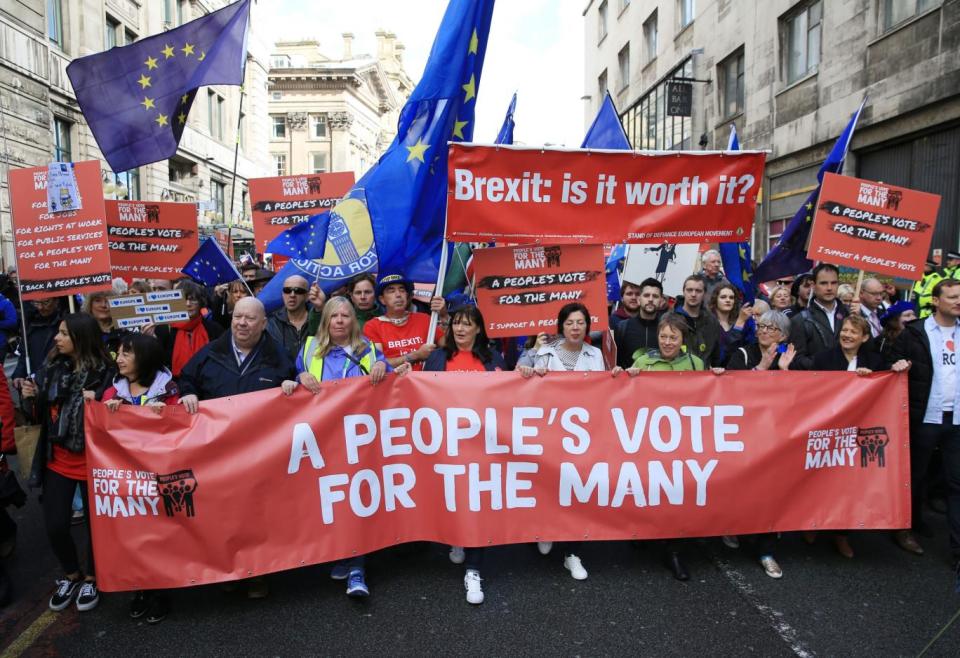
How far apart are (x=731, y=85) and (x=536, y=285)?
17.3 m

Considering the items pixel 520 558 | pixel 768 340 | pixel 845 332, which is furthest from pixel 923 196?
pixel 520 558

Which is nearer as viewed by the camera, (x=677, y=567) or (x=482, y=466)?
(x=482, y=466)

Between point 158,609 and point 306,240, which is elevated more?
point 306,240

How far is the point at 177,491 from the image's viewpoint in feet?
12.0

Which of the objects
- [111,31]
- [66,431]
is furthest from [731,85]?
[111,31]

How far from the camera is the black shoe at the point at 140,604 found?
3701 mm

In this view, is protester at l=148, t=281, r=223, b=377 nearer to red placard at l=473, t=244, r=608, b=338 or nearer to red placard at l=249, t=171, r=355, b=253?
red placard at l=473, t=244, r=608, b=338

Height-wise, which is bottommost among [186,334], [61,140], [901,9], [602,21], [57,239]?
[186,334]

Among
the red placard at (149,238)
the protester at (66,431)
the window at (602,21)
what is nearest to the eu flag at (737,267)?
the red placard at (149,238)

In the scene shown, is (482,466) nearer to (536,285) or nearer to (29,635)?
(536,285)

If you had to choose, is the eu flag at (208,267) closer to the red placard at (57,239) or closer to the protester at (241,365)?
the red placard at (57,239)

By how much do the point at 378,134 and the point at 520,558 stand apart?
85.2 meters

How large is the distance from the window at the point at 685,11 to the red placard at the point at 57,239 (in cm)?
2129

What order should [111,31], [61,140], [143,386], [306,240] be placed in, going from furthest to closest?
[111,31]
[61,140]
[306,240]
[143,386]
